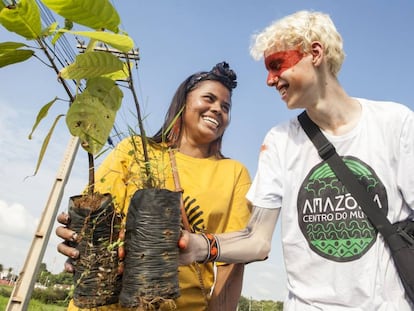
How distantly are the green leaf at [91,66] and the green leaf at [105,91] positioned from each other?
0.04 m

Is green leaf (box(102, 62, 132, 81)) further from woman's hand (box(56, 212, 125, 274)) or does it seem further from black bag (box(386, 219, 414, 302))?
black bag (box(386, 219, 414, 302))

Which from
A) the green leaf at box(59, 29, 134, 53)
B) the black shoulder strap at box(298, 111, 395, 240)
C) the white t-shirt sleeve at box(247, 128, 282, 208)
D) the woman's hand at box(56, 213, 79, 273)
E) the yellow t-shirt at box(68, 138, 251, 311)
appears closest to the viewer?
the green leaf at box(59, 29, 134, 53)

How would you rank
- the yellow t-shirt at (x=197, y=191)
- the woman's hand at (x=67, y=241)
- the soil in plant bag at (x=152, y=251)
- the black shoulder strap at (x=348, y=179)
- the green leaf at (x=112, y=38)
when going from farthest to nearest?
the yellow t-shirt at (x=197, y=191), the woman's hand at (x=67, y=241), the black shoulder strap at (x=348, y=179), the soil in plant bag at (x=152, y=251), the green leaf at (x=112, y=38)

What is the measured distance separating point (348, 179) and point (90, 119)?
3.49ft

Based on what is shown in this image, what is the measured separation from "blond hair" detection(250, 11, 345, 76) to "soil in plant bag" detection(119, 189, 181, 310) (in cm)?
90

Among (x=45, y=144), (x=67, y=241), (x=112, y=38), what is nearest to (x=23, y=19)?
(x=112, y=38)

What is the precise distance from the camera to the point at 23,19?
168cm

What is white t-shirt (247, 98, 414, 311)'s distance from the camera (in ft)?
5.86

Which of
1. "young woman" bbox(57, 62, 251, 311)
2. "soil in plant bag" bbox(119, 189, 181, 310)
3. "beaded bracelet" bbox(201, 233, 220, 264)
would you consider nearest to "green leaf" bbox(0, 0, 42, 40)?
"young woman" bbox(57, 62, 251, 311)

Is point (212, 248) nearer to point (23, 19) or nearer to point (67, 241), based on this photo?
point (67, 241)

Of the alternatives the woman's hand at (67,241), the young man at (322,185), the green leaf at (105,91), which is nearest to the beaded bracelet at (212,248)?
the young man at (322,185)

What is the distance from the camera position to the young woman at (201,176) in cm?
229

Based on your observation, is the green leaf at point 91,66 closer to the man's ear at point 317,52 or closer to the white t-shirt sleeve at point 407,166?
the man's ear at point 317,52

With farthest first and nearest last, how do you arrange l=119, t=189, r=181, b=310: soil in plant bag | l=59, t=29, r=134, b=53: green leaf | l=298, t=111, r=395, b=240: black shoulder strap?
l=298, t=111, r=395, b=240: black shoulder strap
l=119, t=189, r=181, b=310: soil in plant bag
l=59, t=29, r=134, b=53: green leaf
